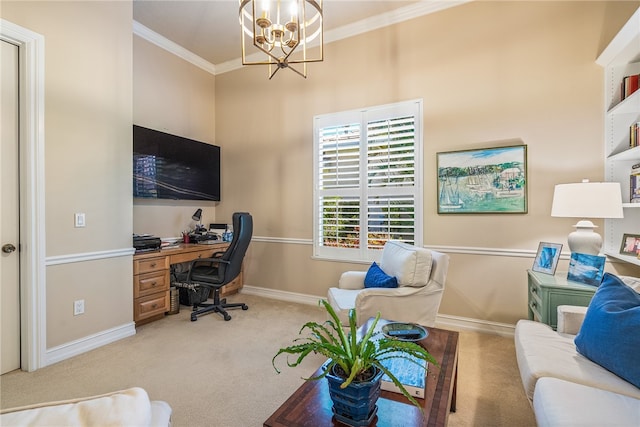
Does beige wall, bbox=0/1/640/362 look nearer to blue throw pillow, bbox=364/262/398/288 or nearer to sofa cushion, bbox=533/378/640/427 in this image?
blue throw pillow, bbox=364/262/398/288

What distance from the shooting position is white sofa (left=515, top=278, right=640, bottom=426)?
1160 mm

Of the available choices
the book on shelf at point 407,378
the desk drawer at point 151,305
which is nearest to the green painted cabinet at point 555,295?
the book on shelf at point 407,378

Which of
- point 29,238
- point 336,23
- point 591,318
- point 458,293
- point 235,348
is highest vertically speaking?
point 336,23

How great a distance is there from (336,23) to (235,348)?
145 inches

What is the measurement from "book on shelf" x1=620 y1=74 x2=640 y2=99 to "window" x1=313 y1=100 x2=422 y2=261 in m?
1.58

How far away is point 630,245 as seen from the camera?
2.35 m

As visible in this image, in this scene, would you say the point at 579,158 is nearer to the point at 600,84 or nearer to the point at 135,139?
the point at 600,84

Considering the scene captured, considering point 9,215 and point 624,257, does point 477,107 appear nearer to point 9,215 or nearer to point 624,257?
point 624,257

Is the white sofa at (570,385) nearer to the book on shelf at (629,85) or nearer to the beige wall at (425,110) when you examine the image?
the beige wall at (425,110)

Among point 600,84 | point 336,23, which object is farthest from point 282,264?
point 600,84

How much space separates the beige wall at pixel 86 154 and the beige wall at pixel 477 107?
5.99ft

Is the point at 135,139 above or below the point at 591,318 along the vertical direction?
above

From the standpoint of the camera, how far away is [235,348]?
268cm

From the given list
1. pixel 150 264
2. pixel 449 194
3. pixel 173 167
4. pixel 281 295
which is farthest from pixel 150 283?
pixel 449 194
